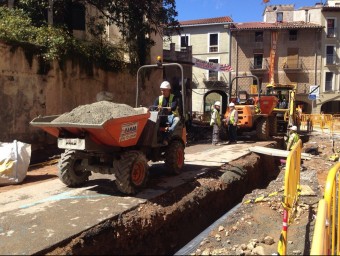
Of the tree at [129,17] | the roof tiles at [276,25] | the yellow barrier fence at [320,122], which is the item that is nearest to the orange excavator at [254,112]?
the tree at [129,17]

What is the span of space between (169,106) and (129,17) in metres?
8.15

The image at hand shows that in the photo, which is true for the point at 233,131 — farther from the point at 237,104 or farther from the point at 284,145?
the point at 284,145

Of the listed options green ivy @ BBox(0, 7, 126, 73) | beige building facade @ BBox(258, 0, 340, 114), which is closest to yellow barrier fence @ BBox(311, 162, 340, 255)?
green ivy @ BBox(0, 7, 126, 73)

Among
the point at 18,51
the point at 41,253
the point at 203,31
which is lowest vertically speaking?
the point at 41,253

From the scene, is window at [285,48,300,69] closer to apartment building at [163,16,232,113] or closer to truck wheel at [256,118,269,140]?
apartment building at [163,16,232,113]

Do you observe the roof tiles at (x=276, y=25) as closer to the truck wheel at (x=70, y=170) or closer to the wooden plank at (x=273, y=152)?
the wooden plank at (x=273, y=152)

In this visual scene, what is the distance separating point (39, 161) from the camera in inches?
427

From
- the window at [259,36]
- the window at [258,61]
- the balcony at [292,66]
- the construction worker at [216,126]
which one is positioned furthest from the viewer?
the window at [258,61]

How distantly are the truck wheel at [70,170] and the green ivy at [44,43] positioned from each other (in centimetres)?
520

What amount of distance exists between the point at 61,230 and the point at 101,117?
1825 mm

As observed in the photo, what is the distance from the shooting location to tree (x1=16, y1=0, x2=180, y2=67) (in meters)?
13.8

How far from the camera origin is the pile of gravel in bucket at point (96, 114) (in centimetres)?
576

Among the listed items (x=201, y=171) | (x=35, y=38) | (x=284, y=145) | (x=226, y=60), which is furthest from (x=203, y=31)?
(x=201, y=171)

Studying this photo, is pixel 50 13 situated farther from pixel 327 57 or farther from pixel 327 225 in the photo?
pixel 327 57
